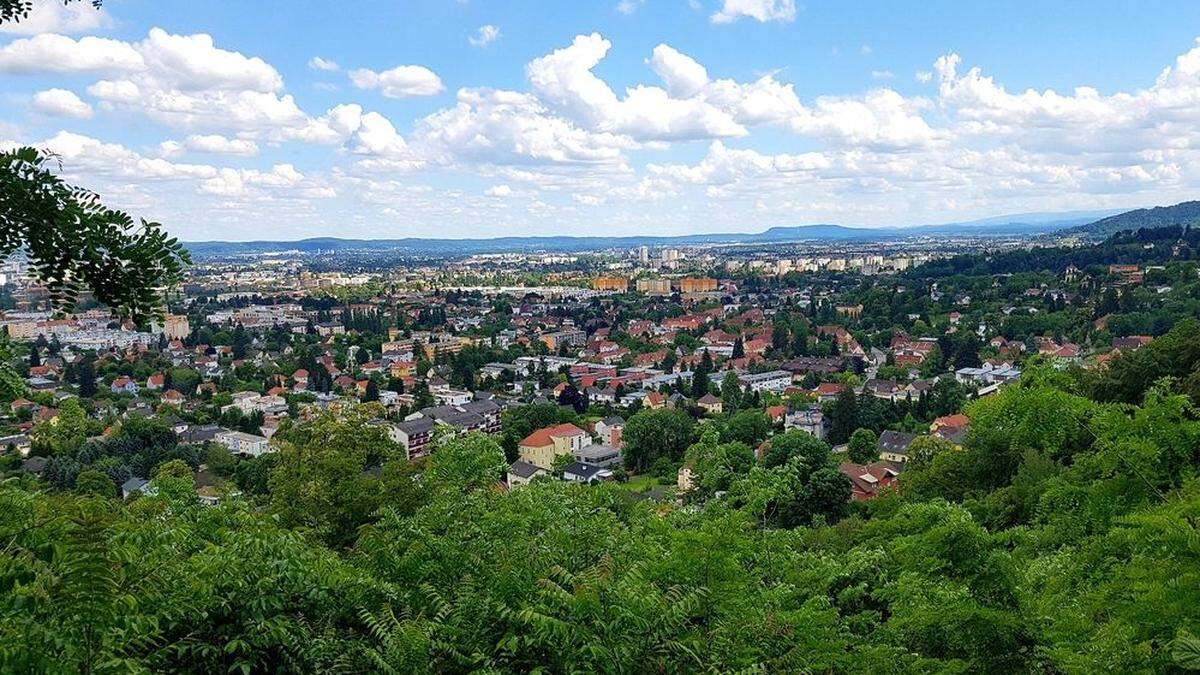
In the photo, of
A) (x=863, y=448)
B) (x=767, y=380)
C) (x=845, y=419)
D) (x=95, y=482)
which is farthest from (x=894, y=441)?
(x=95, y=482)

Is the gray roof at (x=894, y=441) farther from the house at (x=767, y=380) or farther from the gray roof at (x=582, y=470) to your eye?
the house at (x=767, y=380)

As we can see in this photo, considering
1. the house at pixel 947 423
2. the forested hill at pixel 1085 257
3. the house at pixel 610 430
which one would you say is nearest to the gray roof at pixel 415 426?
the house at pixel 610 430

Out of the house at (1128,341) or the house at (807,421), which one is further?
the house at (1128,341)

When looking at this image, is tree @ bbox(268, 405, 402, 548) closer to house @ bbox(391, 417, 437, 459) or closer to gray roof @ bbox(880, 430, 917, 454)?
house @ bbox(391, 417, 437, 459)

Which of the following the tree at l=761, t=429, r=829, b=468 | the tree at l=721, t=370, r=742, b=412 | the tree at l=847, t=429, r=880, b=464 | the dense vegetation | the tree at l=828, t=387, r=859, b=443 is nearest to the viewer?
the dense vegetation

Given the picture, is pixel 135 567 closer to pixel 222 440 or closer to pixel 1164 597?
pixel 1164 597

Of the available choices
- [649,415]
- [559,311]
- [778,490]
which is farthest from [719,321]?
[778,490]

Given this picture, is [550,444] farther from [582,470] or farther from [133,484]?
[133,484]

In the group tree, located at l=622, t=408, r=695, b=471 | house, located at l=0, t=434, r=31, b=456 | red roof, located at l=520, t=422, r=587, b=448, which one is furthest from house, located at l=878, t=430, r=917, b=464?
house, located at l=0, t=434, r=31, b=456
